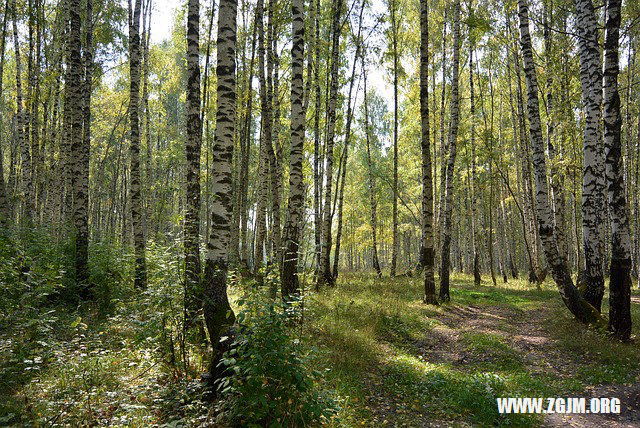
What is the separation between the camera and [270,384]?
12.6 feet

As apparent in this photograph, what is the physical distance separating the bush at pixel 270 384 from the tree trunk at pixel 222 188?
151 centimetres

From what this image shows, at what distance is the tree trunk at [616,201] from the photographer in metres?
7.38

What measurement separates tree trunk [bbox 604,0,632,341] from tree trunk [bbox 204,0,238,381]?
7736mm

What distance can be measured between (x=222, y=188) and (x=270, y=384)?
10.3ft

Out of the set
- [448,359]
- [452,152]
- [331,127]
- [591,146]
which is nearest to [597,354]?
[448,359]

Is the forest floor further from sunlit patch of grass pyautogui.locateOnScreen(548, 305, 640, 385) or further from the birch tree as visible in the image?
the birch tree

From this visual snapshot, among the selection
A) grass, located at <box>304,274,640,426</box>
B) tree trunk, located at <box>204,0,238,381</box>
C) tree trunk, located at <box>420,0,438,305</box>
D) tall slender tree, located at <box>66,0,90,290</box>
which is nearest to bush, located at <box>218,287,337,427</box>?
grass, located at <box>304,274,640,426</box>

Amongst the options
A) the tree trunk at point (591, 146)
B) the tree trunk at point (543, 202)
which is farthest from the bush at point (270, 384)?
the tree trunk at point (591, 146)

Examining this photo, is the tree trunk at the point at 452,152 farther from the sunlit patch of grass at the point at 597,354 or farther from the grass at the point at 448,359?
the sunlit patch of grass at the point at 597,354

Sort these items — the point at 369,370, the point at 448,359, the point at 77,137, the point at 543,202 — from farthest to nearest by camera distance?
the point at 77,137, the point at 543,202, the point at 448,359, the point at 369,370

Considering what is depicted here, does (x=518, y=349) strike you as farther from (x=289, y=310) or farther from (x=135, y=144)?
(x=135, y=144)

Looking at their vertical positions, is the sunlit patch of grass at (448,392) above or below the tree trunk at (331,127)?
below

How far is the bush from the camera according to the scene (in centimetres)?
363

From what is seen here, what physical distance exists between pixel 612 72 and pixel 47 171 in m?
27.3
